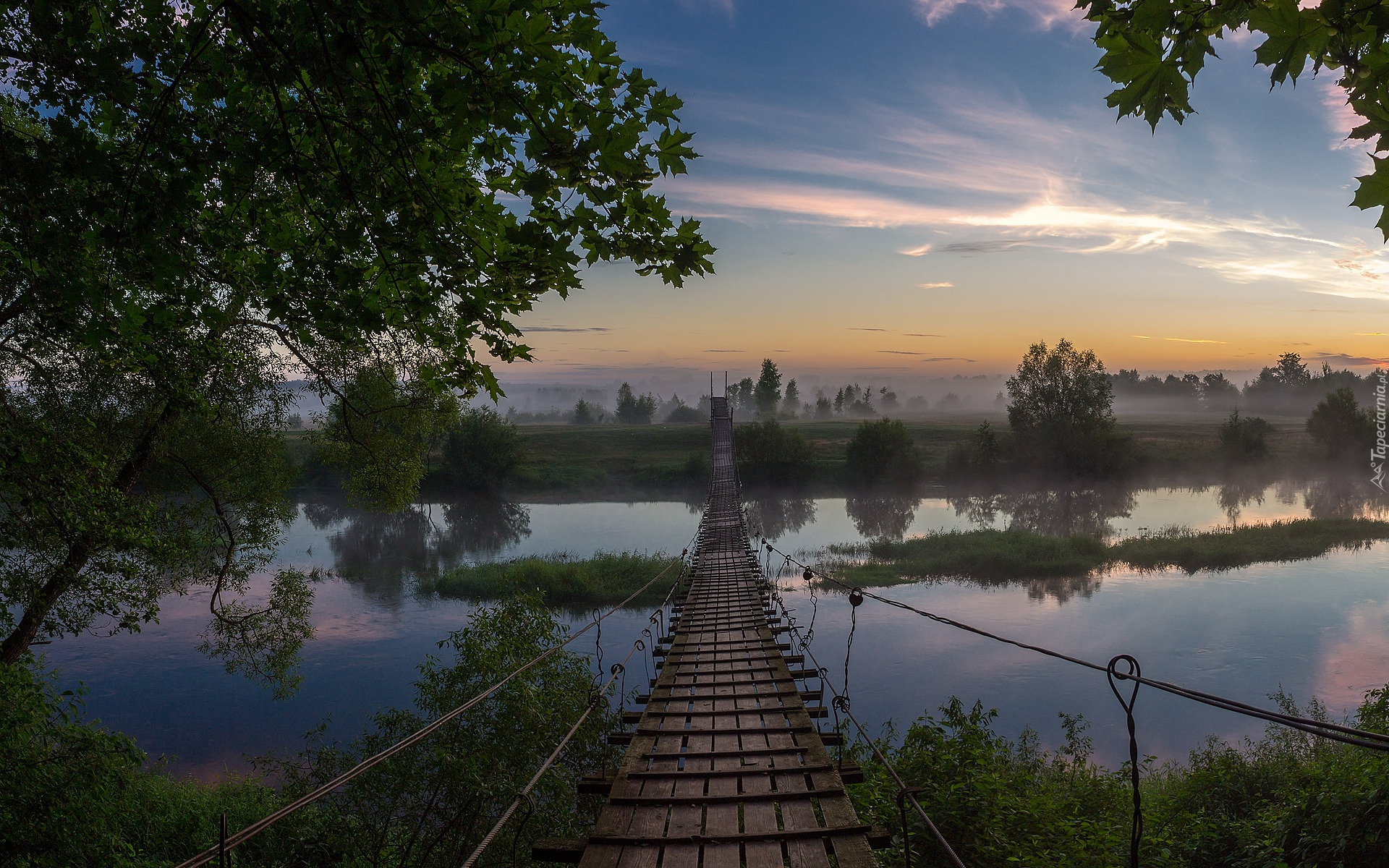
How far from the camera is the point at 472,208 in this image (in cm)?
296

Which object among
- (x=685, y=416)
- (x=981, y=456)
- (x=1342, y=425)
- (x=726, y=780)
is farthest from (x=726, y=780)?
(x=685, y=416)

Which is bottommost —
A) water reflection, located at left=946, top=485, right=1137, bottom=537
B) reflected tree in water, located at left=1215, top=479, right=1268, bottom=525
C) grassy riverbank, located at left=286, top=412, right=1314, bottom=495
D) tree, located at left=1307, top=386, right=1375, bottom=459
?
water reflection, located at left=946, top=485, right=1137, bottom=537

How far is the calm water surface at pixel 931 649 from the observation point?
11805 mm

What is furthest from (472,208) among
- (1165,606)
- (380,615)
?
(1165,606)

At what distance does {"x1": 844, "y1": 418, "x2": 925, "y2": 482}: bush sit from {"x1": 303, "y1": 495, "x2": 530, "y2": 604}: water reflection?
20.8m

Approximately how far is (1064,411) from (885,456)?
36.5ft

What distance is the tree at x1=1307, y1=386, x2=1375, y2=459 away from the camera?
124ft

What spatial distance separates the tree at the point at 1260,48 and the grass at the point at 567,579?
1690 cm

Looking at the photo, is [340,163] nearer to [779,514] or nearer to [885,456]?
[779,514]

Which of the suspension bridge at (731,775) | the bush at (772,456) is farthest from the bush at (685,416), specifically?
the suspension bridge at (731,775)

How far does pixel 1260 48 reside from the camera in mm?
1774

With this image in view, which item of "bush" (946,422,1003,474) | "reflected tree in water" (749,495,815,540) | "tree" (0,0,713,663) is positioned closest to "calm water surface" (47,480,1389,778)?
"reflected tree in water" (749,495,815,540)

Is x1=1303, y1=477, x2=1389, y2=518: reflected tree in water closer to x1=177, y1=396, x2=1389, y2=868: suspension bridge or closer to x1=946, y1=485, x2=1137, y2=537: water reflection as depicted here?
x1=946, y1=485, x2=1137, y2=537: water reflection

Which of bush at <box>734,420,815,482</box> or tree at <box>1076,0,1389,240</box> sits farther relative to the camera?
bush at <box>734,420,815,482</box>
